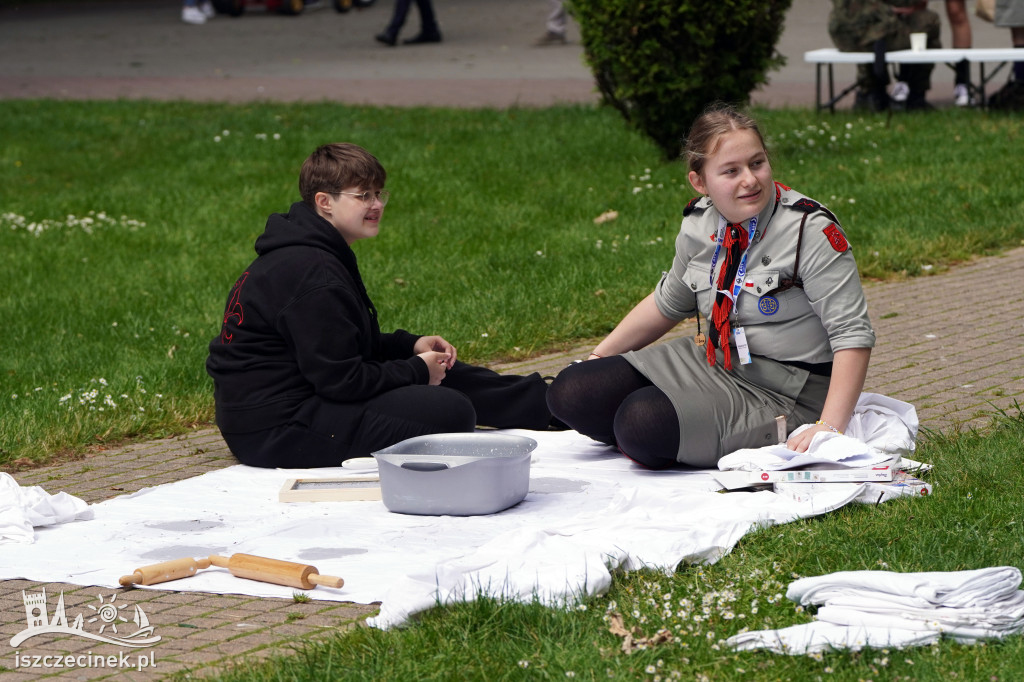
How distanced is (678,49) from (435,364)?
5686mm

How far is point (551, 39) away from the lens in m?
21.0

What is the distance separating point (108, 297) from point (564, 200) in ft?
10.6

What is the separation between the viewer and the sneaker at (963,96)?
12205mm

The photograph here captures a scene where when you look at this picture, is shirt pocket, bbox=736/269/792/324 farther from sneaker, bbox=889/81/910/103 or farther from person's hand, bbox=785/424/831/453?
sneaker, bbox=889/81/910/103

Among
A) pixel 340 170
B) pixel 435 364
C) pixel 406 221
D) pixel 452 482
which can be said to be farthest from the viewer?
pixel 406 221

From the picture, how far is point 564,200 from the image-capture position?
31.0 feet

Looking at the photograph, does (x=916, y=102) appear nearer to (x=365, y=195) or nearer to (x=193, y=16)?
(x=365, y=195)

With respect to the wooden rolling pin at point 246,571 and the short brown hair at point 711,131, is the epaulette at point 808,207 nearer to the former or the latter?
the short brown hair at point 711,131

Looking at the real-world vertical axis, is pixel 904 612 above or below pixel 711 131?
below

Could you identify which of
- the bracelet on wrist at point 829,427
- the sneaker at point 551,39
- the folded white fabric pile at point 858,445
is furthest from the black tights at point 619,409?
the sneaker at point 551,39

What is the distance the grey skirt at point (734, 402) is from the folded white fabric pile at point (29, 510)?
6.10ft

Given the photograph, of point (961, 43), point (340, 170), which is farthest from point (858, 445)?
point (961, 43)

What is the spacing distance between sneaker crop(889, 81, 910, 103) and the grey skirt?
328 inches

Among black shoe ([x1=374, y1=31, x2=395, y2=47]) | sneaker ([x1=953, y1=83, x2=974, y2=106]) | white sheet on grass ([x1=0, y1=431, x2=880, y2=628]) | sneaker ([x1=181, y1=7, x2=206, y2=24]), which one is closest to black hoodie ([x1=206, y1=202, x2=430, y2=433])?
white sheet on grass ([x1=0, y1=431, x2=880, y2=628])
